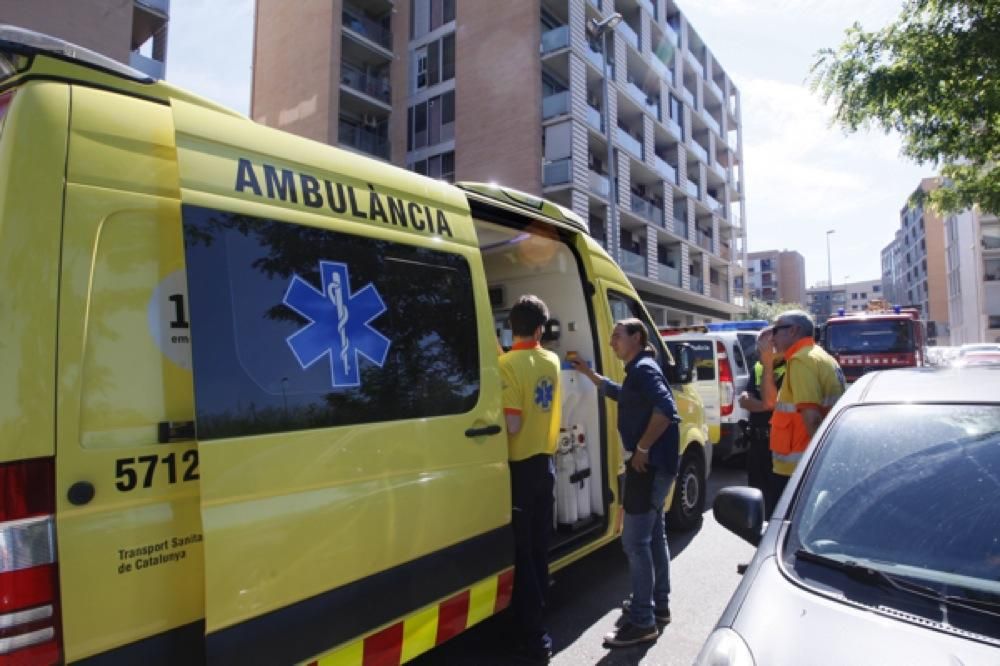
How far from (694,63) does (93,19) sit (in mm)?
33160

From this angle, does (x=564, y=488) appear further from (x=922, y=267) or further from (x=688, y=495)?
(x=922, y=267)

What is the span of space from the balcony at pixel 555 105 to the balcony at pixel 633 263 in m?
6.63

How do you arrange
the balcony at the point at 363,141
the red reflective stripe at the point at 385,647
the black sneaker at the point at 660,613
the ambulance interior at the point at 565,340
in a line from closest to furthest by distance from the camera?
the red reflective stripe at the point at 385,647 → the black sneaker at the point at 660,613 → the ambulance interior at the point at 565,340 → the balcony at the point at 363,141

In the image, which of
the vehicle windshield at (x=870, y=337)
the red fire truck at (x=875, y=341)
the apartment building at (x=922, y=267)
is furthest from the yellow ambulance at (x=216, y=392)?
the apartment building at (x=922, y=267)

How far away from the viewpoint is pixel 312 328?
2.13m

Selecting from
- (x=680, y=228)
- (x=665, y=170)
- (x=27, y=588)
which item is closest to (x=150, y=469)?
(x=27, y=588)

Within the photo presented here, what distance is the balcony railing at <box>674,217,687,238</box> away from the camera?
1267 inches

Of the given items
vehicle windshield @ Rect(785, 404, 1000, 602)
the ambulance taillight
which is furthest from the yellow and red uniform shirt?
the ambulance taillight

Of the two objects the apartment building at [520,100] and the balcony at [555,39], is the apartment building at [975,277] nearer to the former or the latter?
the apartment building at [520,100]

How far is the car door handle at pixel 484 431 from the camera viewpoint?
272cm

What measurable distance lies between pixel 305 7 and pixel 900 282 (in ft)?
327

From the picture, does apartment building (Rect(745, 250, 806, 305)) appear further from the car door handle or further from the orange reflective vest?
the car door handle

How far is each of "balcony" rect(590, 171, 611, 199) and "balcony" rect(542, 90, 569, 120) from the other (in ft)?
8.98

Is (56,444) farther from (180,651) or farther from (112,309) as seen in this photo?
(180,651)
